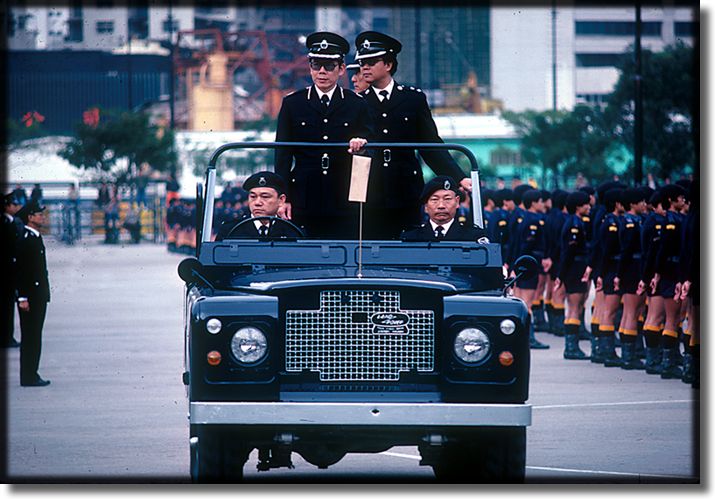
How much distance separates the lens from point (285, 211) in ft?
37.8

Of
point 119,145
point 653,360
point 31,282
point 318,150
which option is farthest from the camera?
point 119,145

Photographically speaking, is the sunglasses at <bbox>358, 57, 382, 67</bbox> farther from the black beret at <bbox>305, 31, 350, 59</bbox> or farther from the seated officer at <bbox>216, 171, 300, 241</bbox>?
the seated officer at <bbox>216, 171, 300, 241</bbox>

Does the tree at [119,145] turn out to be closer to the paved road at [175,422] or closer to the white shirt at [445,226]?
the paved road at [175,422]

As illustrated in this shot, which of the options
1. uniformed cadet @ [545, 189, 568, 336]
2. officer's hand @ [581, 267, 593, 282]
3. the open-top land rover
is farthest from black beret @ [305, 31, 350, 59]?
uniformed cadet @ [545, 189, 568, 336]

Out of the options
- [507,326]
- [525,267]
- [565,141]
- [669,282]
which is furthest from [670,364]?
[565,141]

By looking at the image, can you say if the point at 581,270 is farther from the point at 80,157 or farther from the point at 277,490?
the point at 80,157

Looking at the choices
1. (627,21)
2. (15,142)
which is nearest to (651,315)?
(15,142)

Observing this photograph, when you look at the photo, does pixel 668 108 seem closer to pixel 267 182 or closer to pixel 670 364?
pixel 670 364

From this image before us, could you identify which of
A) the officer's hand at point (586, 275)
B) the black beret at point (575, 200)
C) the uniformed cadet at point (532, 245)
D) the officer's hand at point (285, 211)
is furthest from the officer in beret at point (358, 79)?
the uniformed cadet at point (532, 245)

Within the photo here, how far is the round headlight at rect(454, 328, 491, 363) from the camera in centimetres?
925

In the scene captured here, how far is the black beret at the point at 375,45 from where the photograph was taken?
38.3 feet

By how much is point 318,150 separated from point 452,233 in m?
1.27

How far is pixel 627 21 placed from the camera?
12481 centimetres

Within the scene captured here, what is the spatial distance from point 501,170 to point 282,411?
290ft
